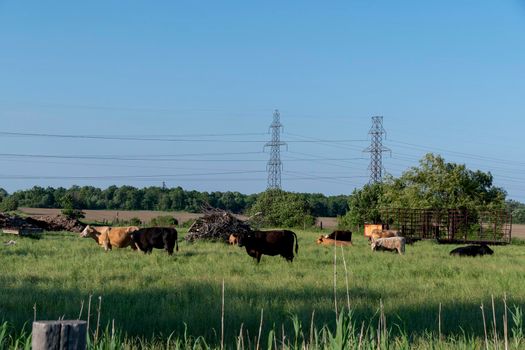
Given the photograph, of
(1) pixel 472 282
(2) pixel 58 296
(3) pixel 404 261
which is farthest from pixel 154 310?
(3) pixel 404 261

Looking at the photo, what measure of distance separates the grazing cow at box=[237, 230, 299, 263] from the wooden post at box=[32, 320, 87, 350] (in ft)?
57.9

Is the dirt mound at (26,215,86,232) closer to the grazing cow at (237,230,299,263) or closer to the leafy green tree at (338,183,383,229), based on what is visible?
the grazing cow at (237,230,299,263)

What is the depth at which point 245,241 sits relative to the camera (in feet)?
68.9

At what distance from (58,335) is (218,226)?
26.0 meters

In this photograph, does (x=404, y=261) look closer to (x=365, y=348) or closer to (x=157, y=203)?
(x=365, y=348)

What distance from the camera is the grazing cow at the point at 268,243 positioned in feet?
69.1

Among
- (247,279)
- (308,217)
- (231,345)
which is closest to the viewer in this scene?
(231,345)

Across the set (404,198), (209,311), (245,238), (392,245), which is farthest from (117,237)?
(404,198)

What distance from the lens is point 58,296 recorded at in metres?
11.1

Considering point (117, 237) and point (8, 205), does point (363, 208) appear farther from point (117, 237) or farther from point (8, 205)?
point (117, 237)

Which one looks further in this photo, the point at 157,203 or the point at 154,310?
the point at 157,203

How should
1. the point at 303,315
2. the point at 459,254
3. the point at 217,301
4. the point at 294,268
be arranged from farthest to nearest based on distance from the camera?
the point at 459,254 → the point at 294,268 → the point at 217,301 → the point at 303,315

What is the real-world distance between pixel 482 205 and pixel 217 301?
46797 millimetres

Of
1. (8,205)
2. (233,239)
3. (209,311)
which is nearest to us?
(209,311)
